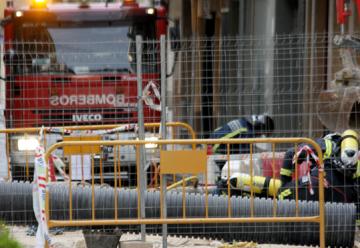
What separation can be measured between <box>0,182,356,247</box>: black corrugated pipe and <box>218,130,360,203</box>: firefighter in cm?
41

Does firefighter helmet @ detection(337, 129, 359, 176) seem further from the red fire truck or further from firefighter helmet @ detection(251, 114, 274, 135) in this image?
the red fire truck

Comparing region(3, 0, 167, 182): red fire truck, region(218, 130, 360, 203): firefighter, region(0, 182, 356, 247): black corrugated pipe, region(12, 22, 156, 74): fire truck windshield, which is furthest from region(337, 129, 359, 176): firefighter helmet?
region(12, 22, 156, 74): fire truck windshield

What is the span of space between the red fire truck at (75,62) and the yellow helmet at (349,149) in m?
3.06

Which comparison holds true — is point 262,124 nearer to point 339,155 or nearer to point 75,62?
point 75,62

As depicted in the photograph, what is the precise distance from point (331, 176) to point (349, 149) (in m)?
0.36

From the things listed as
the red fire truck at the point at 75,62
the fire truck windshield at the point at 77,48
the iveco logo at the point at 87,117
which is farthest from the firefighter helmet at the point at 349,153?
the iveco logo at the point at 87,117

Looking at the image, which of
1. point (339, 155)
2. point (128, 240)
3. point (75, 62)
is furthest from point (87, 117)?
point (339, 155)

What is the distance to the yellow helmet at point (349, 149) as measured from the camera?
9633mm

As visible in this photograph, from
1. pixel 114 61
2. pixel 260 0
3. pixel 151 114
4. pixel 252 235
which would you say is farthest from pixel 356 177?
pixel 260 0

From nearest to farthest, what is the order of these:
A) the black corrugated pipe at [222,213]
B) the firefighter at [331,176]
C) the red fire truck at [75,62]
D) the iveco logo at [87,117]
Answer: the black corrugated pipe at [222,213]
the firefighter at [331,176]
the red fire truck at [75,62]
the iveco logo at [87,117]

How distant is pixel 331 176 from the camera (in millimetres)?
9781

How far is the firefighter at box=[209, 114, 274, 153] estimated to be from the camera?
1231cm

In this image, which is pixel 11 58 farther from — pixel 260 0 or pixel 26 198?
pixel 260 0

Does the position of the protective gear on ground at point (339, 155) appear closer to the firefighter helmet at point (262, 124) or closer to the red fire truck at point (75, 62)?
the firefighter helmet at point (262, 124)
